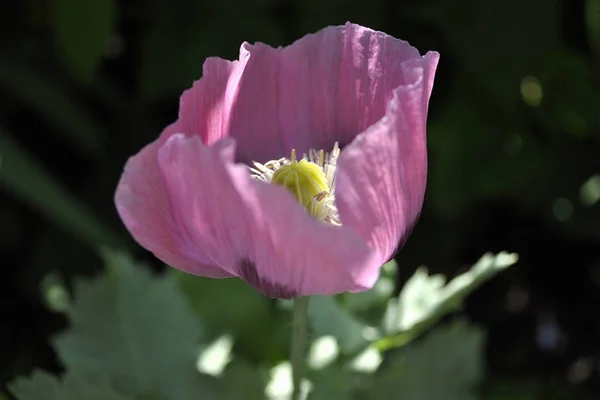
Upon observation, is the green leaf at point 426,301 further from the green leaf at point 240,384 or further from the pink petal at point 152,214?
the pink petal at point 152,214

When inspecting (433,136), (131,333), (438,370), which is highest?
(433,136)

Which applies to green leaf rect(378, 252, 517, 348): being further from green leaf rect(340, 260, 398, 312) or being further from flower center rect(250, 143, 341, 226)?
flower center rect(250, 143, 341, 226)

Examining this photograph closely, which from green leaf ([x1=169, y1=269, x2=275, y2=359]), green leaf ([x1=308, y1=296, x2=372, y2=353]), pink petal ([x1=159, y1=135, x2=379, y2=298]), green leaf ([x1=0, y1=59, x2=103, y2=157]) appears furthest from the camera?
green leaf ([x1=0, y1=59, x2=103, y2=157])

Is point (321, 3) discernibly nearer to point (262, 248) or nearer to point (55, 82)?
point (55, 82)

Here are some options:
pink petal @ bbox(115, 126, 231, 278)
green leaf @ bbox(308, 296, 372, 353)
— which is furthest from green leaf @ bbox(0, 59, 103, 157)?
pink petal @ bbox(115, 126, 231, 278)

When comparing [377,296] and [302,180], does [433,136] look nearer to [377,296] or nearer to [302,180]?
[377,296]

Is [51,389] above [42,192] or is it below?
below

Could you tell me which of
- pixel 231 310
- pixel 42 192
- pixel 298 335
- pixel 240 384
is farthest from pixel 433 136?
pixel 298 335
